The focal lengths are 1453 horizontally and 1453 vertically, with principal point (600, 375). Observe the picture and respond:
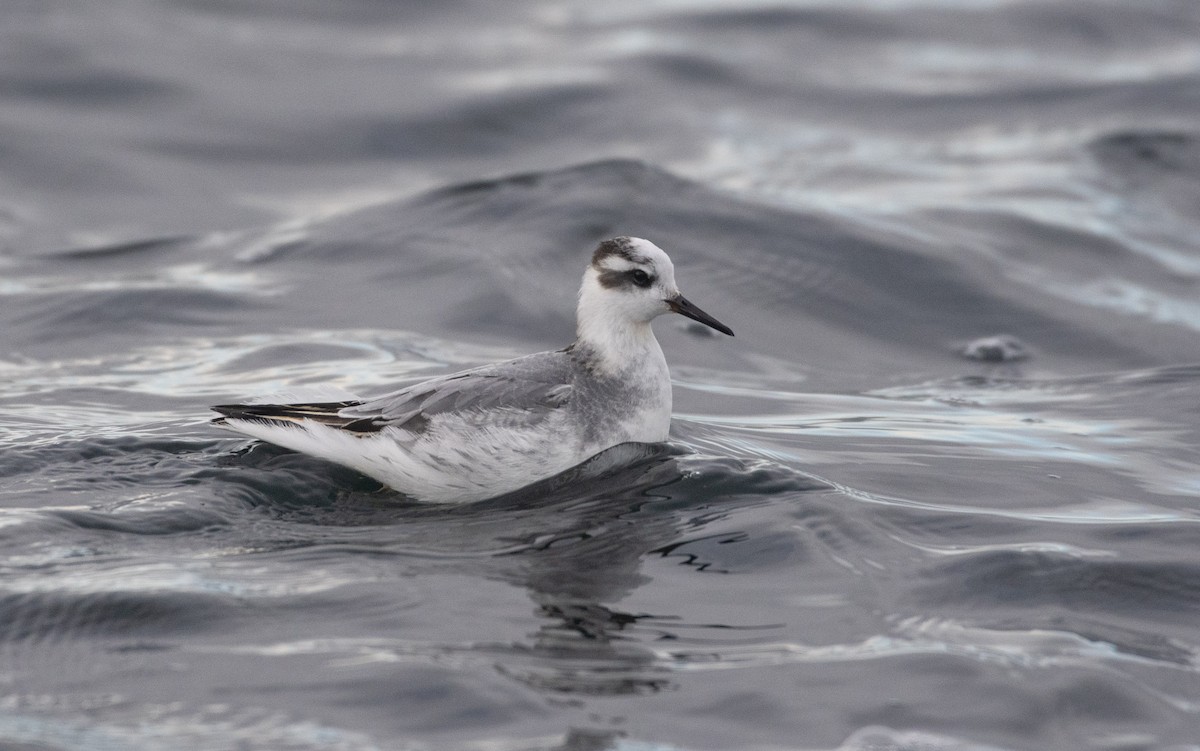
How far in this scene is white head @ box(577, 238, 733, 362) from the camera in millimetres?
7699

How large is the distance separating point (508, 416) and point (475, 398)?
0.19 meters

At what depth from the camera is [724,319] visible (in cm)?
1171

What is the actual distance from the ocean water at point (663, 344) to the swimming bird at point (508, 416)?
16cm

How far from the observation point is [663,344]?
36.6 ft

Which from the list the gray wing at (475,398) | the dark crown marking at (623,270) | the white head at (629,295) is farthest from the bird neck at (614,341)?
the gray wing at (475,398)

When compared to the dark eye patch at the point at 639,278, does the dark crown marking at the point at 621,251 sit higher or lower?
higher

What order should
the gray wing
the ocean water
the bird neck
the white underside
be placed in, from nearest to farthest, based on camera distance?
1. the ocean water
2. the white underside
3. the gray wing
4. the bird neck

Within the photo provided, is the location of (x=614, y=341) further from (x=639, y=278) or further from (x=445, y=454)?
(x=445, y=454)

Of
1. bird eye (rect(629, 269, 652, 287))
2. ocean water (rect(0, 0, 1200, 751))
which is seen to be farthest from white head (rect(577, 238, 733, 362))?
ocean water (rect(0, 0, 1200, 751))

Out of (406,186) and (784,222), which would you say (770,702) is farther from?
(406,186)

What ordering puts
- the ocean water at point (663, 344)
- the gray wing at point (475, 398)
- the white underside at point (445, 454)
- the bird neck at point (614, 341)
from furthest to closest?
the bird neck at point (614, 341), the gray wing at point (475, 398), the white underside at point (445, 454), the ocean water at point (663, 344)

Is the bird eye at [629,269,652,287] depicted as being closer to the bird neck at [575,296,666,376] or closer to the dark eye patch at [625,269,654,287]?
the dark eye patch at [625,269,654,287]

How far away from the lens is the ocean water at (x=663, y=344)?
5.55 metres

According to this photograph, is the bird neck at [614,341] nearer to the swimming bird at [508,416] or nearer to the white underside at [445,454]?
the swimming bird at [508,416]
